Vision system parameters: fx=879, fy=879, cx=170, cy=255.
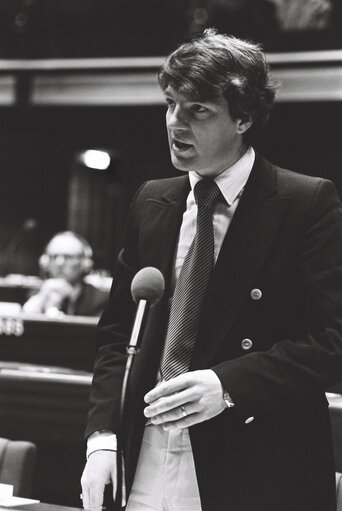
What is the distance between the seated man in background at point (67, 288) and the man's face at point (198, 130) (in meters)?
5.05

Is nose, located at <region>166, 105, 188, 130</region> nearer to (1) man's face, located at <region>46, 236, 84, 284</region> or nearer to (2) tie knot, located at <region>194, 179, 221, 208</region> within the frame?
(2) tie knot, located at <region>194, 179, 221, 208</region>

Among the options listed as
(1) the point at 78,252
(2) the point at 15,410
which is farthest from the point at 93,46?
(2) the point at 15,410

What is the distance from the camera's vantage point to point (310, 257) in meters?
1.67

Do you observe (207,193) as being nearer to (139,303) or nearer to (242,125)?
(242,125)

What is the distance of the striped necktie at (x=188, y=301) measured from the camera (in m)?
1.71

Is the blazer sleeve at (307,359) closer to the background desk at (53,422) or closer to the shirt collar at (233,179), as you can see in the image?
the shirt collar at (233,179)

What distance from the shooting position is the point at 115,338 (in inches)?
73.0

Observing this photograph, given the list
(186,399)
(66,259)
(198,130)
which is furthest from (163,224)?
(66,259)

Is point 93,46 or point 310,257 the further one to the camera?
point 93,46

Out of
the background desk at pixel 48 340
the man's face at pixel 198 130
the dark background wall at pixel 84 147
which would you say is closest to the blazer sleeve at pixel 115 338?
the man's face at pixel 198 130

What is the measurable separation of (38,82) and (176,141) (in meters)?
9.15

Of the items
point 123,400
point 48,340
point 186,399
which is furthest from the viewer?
point 48,340

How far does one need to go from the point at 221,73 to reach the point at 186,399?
0.63m

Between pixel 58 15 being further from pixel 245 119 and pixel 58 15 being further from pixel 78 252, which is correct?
pixel 245 119
